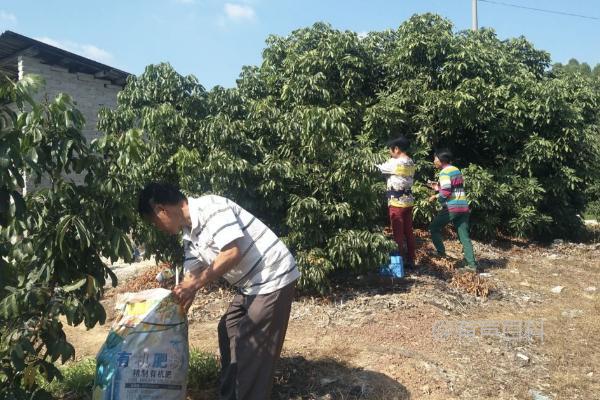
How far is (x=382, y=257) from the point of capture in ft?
18.6

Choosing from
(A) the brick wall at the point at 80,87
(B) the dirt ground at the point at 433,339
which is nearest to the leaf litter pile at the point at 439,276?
(B) the dirt ground at the point at 433,339

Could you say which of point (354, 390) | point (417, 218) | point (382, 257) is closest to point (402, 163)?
point (382, 257)

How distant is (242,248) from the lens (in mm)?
2881

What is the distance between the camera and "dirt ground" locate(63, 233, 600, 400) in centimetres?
387

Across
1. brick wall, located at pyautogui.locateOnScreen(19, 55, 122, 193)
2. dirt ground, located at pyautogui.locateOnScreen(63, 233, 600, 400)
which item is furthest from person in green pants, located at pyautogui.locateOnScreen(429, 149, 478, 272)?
brick wall, located at pyautogui.locateOnScreen(19, 55, 122, 193)

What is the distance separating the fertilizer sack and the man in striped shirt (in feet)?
0.44

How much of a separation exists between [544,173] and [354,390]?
23.9ft

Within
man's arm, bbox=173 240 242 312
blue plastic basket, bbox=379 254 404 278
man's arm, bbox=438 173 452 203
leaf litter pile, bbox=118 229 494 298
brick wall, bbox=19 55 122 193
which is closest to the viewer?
man's arm, bbox=173 240 242 312

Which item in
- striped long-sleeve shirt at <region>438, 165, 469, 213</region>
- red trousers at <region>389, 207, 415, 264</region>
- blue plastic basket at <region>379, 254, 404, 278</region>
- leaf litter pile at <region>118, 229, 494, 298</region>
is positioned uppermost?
striped long-sleeve shirt at <region>438, 165, 469, 213</region>

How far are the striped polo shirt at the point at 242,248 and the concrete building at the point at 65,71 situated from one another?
8.63m

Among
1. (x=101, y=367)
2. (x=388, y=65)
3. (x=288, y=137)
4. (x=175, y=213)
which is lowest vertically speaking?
(x=101, y=367)

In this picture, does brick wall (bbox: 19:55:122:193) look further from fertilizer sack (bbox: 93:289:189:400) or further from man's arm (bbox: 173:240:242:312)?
man's arm (bbox: 173:240:242:312)

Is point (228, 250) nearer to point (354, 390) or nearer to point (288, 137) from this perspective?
point (354, 390)

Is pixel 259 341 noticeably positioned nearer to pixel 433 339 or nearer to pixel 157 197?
pixel 157 197
